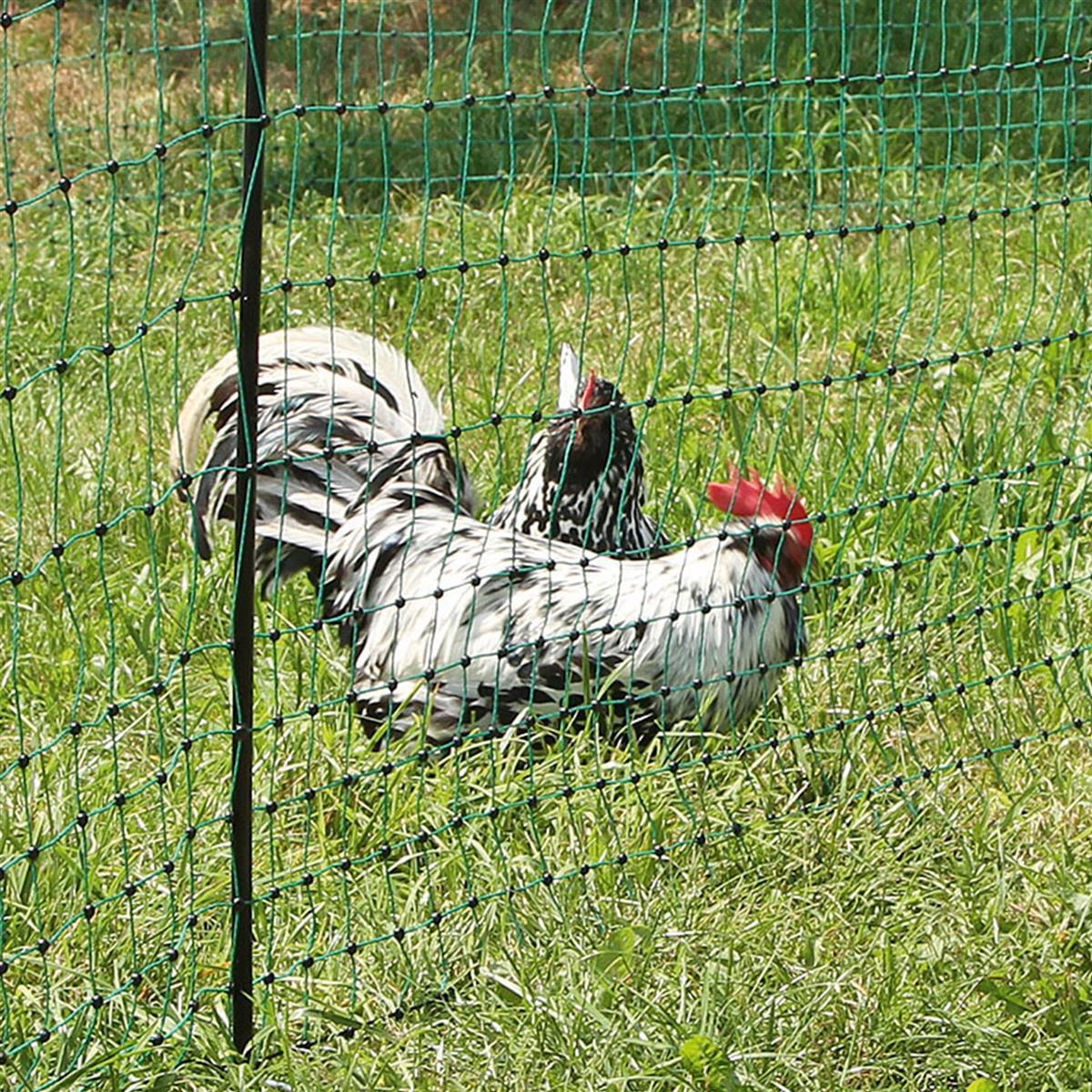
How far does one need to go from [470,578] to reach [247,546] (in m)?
1.35

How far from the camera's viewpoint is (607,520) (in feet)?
13.4

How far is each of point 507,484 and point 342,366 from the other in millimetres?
635

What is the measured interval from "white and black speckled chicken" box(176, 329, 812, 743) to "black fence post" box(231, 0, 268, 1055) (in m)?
0.66

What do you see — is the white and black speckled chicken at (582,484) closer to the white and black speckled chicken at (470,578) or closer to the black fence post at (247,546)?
the white and black speckled chicken at (470,578)

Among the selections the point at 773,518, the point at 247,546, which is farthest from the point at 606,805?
the point at 247,546

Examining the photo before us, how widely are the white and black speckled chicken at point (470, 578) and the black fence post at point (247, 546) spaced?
0.66 meters

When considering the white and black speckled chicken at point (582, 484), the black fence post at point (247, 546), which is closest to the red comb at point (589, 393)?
the white and black speckled chicken at point (582, 484)

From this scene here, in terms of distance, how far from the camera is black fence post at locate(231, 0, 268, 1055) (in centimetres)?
239

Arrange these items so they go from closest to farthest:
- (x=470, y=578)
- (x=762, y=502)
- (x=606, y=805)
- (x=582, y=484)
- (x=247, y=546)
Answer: (x=247, y=546)
(x=606, y=805)
(x=762, y=502)
(x=470, y=578)
(x=582, y=484)

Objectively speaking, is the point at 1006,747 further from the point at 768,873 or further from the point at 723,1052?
the point at 723,1052

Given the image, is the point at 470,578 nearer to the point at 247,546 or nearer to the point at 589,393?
the point at 589,393

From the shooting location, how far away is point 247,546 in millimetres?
2559

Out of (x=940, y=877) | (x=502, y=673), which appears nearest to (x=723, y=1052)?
(x=940, y=877)

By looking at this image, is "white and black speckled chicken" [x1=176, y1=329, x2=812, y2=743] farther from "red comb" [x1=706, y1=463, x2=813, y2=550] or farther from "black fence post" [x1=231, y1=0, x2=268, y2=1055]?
"black fence post" [x1=231, y1=0, x2=268, y2=1055]
